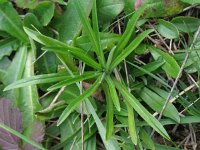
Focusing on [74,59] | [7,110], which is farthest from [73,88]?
[7,110]

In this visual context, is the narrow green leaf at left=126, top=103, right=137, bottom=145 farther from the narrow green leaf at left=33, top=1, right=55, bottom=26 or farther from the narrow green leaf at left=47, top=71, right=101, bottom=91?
the narrow green leaf at left=33, top=1, right=55, bottom=26

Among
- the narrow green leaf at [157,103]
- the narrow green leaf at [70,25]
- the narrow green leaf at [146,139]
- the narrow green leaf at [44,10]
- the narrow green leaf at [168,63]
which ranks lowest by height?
the narrow green leaf at [146,139]

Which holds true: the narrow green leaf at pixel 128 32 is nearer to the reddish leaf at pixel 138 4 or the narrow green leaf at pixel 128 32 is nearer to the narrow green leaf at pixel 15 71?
the reddish leaf at pixel 138 4

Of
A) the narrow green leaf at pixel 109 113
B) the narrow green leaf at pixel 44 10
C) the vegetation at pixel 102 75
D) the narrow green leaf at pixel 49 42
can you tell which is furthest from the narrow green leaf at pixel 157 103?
the narrow green leaf at pixel 44 10

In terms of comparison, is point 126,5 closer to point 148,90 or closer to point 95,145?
point 148,90

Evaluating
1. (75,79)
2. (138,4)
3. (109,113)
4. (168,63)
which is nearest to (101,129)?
(109,113)

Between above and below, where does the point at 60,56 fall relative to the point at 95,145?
above
